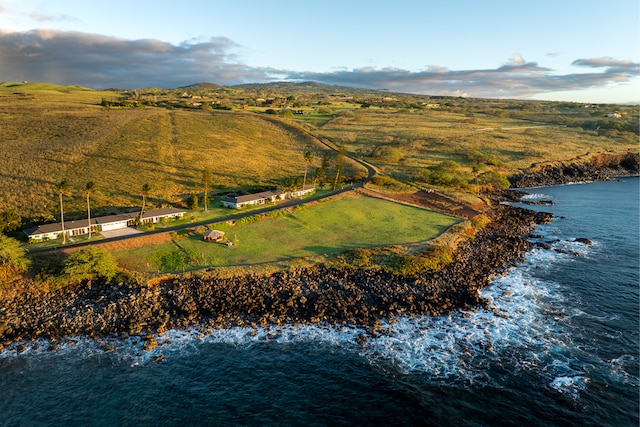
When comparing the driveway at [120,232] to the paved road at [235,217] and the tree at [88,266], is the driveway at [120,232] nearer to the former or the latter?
the paved road at [235,217]

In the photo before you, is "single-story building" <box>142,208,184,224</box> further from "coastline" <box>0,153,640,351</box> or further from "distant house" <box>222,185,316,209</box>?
"coastline" <box>0,153,640,351</box>

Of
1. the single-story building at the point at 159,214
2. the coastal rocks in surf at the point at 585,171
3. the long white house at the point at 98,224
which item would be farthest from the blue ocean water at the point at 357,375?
the coastal rocks in surf at the point at 585,171

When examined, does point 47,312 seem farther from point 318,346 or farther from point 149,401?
point 318,346

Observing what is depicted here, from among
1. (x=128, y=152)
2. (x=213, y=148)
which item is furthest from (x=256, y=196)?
(x=213, y=148)

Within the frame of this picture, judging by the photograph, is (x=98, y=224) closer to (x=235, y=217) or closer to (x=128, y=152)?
(x=235, y=217)

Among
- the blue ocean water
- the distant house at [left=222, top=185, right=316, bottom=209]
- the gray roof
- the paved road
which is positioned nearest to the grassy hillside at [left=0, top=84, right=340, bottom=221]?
the distant house at [left=222, top=185, right=316, bottom=209]

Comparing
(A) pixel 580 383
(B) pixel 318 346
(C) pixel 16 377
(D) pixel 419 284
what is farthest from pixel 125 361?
(A) pixel 580 383
